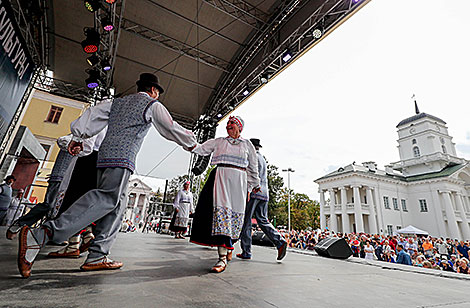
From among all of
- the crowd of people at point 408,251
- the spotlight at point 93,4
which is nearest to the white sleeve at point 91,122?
the spotlight at point 93,4

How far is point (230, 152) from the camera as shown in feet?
7.38

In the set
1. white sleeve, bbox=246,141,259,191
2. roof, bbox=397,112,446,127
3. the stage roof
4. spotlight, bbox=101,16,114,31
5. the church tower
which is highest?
roof, bbox=397,112,446,127

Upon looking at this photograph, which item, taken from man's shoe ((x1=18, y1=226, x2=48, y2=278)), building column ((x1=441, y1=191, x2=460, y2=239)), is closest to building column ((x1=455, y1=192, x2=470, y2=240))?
building column ((x1=441, y1=191, x2=460, y2=239))

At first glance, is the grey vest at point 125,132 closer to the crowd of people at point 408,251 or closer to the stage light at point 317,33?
the stage light at point 317,33

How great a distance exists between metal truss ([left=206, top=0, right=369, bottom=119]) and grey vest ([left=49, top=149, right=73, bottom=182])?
5263 millimetres

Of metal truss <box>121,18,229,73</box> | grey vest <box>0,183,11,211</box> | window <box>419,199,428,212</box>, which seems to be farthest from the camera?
window <box>419,199,428,212</box>

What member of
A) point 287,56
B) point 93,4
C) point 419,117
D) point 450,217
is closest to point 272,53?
point 287,56

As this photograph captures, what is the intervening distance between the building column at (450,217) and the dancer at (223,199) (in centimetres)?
3192

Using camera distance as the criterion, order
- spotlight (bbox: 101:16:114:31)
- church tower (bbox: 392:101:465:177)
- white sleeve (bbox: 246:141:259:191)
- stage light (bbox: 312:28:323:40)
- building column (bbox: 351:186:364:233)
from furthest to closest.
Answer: church tower (bbox: 392:101:465:177) → building column (bbox: 351:186:364:233) → spotlight (bbox: 101:16:114:31) → stage light (bbox: 312:28:323:40) → white sleeve (bbox: 246:141:259:191)

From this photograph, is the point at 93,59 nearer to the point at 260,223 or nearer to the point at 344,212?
the point at 260,223

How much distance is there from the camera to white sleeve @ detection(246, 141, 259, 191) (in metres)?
2.46

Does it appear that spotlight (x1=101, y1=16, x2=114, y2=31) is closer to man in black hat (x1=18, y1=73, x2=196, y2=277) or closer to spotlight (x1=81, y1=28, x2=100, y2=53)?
spotlight (x1=81, y1=28, x2=100, y2=53)

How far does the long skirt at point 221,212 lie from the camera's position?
202 cm

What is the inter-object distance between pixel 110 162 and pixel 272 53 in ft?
18.7
